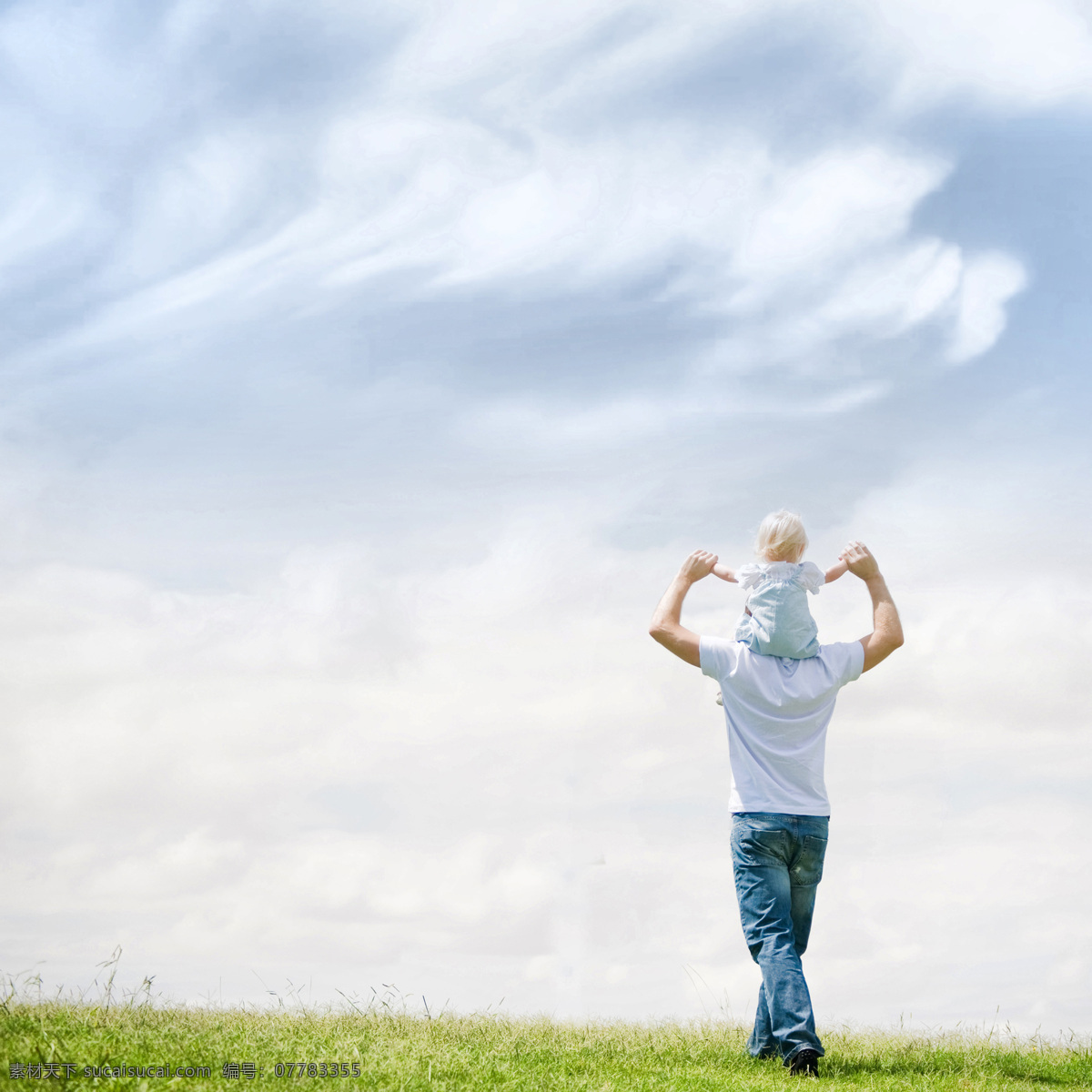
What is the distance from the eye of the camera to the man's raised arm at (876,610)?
752 centimetres

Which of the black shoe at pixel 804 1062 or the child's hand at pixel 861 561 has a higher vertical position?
the child's hand at pixel 861 561

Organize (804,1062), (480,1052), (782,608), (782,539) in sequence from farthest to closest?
(782,539)
(782,608)
(804,1062)
(480,1052)

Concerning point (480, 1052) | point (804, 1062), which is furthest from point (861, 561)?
point (480, 1052)

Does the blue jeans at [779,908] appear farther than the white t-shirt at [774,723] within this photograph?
No

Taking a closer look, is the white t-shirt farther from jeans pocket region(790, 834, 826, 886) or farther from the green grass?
the green grass

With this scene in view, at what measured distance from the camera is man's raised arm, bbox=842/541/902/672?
7520mm

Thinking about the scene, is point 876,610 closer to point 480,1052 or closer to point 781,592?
point 781,592

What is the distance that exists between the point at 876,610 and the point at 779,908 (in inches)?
83.4

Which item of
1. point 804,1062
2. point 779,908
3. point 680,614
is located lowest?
point 804,1062

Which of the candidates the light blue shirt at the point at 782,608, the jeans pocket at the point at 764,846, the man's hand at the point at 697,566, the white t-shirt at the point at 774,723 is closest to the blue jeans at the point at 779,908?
the jeans pocket at the point at 764,846

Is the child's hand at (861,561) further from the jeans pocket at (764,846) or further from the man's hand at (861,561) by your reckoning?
the jeans pocket at (764,846)

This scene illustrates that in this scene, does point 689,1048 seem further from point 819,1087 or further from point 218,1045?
point 218,1045

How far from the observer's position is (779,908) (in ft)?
22.8

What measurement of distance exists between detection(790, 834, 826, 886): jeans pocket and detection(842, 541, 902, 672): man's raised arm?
124 centimetres
